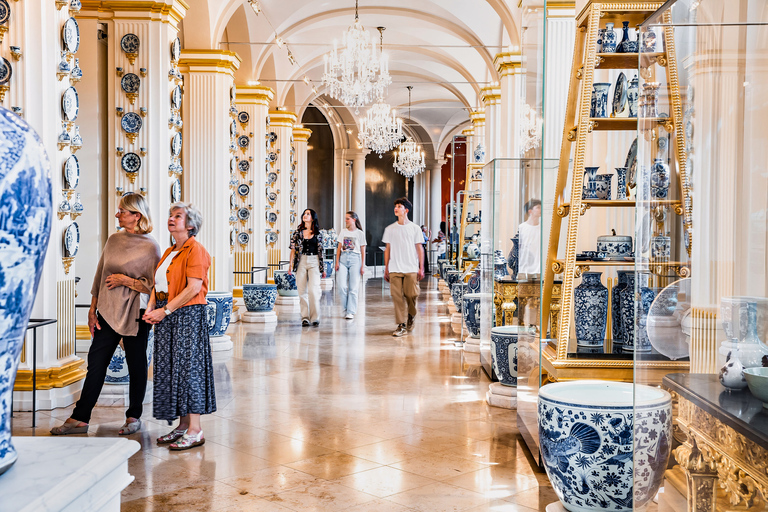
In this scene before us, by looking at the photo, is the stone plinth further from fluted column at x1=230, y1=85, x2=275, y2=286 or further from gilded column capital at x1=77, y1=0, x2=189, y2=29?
fluted column at x1=230, y1=85, x2=275, y2=286

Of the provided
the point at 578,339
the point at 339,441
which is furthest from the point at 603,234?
the point at 339,441

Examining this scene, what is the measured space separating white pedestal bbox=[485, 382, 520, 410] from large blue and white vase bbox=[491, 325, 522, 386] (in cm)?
5

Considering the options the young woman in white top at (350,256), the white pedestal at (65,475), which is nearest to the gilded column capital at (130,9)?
the young woman in white top at (350,256)

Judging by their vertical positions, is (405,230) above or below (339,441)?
above

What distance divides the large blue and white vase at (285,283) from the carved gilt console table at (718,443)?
37.7 feet

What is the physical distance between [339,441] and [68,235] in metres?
2.91

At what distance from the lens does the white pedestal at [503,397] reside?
19.2ft

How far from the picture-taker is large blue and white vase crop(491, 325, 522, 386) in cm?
575

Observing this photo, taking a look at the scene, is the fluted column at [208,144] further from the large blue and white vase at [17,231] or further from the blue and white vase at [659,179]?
the large blue and white vase at [17,231]

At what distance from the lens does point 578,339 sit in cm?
388

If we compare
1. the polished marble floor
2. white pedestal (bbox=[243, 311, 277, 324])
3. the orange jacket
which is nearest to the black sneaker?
the polished marble floor

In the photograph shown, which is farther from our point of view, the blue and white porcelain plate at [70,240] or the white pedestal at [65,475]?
the blue and white porcelain plate at [70,240]

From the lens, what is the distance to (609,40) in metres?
3.83

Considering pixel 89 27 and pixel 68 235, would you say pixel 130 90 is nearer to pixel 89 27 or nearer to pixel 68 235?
pixel 89 27
